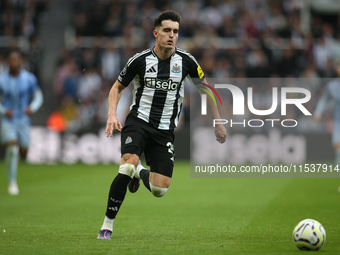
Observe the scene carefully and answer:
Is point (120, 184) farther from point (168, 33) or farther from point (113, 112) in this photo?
point (168, 33)

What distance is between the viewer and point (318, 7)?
2236cm

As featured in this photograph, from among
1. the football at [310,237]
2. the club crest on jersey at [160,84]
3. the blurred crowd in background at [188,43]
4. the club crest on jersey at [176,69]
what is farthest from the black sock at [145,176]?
the blurred crowd in background at [188,43]

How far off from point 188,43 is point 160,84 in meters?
11.8

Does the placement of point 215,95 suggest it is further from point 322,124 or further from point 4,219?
point 322,124

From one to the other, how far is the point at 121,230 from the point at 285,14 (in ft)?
49.3

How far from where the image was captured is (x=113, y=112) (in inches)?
Result: 218

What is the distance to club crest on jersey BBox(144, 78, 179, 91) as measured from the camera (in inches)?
230

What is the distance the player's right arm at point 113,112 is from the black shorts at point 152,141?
0.26 meters

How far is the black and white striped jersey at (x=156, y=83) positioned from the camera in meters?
Result: 5.83

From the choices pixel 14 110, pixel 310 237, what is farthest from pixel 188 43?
pixel 310 237

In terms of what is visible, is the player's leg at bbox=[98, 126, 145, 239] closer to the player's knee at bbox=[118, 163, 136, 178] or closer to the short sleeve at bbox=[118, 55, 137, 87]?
the player's knee at bbox=[118, 163, 136, 178]

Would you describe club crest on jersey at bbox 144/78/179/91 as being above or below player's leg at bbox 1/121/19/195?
above

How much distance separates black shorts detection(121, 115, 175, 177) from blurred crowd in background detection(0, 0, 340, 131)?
389 inches

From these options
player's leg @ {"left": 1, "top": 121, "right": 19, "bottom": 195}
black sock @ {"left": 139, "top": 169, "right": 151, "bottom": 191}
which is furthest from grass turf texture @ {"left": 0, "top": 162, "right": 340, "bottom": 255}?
black sock @ {"left": 139, "top": 169, "right": 151, "bottom": 191}
